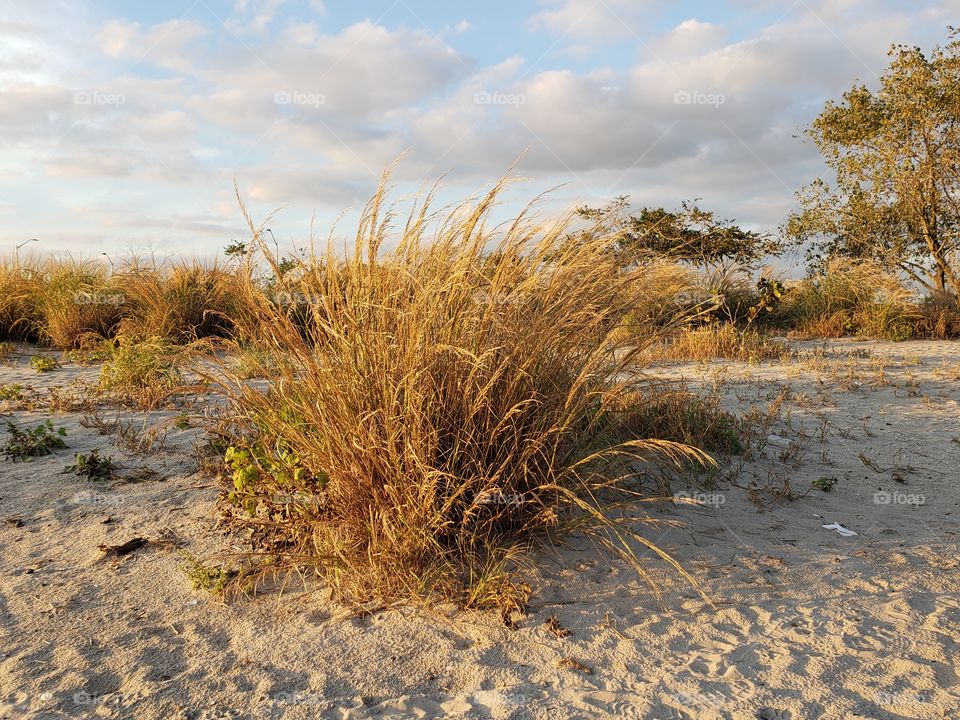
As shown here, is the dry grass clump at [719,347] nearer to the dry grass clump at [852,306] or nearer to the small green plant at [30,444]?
the dry grass clump at [852,306]

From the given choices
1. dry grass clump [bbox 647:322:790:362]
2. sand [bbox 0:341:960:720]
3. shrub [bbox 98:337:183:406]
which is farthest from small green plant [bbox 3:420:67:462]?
dry grass clump [bbox 647:322:790:362]

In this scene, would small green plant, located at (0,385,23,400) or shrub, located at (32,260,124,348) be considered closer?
small green plant, located at (0,385,23,400)

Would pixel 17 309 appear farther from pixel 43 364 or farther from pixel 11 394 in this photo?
pixel 11 394

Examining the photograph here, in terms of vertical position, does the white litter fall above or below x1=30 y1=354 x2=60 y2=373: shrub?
below

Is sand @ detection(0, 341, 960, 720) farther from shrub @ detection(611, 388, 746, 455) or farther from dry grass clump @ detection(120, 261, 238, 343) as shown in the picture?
dry grass clump @ detection(120, 261, 238, 343)

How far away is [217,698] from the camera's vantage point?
2.55m

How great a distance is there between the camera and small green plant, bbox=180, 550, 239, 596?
316cm

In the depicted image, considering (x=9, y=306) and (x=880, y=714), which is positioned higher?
(x=9, y=306)

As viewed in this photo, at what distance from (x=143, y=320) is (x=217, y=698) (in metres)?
8.38

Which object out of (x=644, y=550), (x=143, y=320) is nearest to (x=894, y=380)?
(x=644, y=550)

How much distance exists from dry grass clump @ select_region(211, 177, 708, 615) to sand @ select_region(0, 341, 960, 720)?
20cm

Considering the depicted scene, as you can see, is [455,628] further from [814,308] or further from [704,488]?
[814,308]

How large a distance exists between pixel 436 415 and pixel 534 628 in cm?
92

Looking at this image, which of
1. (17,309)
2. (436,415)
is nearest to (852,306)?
(436,415)
